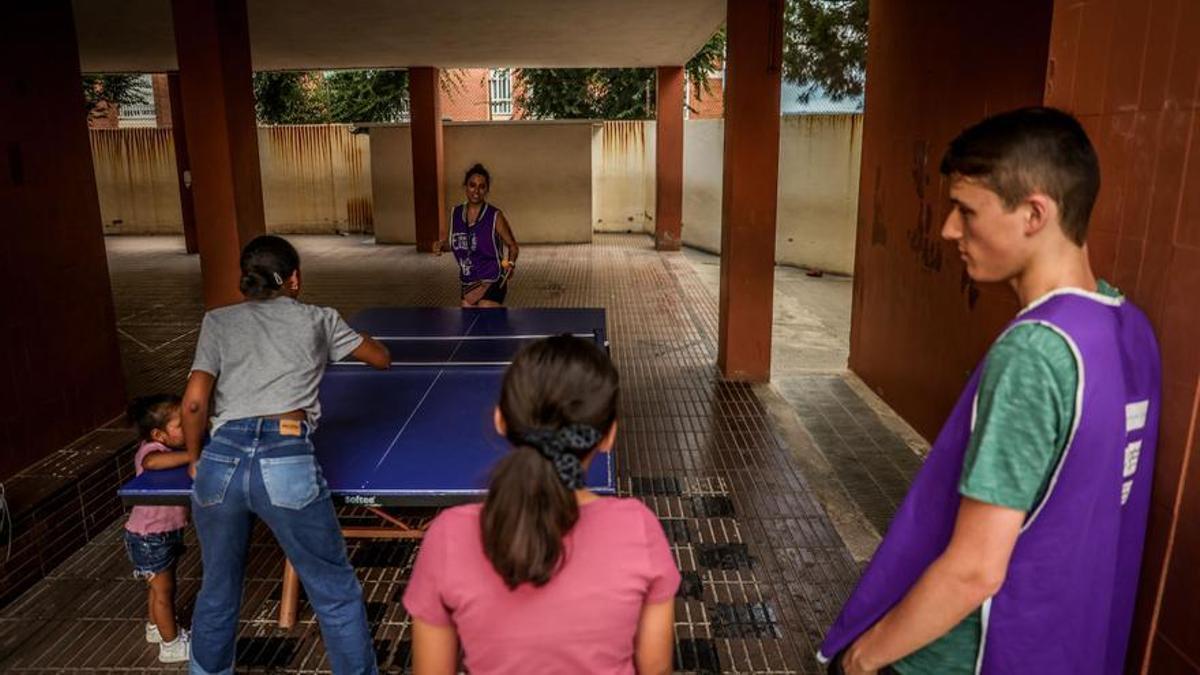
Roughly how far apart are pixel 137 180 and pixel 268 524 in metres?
18.6

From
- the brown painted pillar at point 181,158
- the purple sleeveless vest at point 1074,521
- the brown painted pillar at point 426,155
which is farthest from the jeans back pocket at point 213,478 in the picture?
the brown painted pillar at point 426,155

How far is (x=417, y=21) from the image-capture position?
9.68 meters

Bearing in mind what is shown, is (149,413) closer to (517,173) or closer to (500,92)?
Answer: (517,173)

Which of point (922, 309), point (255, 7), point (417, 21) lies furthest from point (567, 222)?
point (922, 309)

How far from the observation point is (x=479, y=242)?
6.12 metres

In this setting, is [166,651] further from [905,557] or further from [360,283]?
[360,283]

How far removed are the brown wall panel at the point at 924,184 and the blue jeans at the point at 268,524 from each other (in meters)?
3.63

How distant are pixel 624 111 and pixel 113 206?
1304 cm

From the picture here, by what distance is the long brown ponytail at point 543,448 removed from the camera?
1.35 m

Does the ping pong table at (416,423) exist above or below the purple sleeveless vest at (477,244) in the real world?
below

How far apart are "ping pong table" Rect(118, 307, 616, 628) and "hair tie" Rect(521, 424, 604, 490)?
1.27 meters

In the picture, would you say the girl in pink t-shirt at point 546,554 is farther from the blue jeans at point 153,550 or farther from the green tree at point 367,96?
the green tree at point 367,96

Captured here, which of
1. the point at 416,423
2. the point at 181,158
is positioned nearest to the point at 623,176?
the point at 181,158

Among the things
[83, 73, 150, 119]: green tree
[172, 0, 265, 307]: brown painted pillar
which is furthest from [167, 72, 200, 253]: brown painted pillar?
[172, 0, 265, 307]: brown painted pillar
